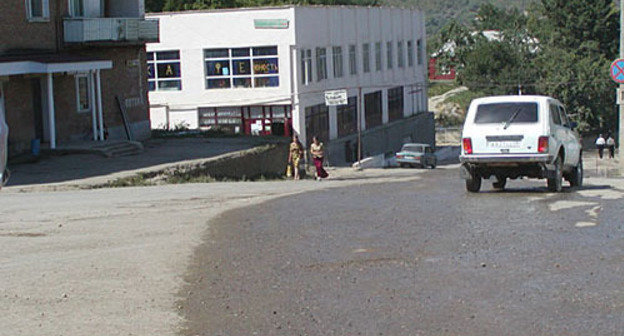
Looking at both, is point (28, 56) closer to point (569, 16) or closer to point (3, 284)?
point (3, 284)

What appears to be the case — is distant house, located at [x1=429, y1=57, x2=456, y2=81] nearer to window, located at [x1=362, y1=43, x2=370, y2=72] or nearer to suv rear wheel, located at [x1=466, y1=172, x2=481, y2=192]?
window, located at [x1=362, y1=43, x2=370, y2=72]

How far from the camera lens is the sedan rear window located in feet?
63.9

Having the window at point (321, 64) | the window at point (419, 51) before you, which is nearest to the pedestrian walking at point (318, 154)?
the window at point (321, 64)

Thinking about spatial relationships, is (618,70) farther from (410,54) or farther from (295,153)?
(410,54)

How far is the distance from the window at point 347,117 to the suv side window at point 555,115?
134 feet

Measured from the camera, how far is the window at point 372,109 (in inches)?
2594

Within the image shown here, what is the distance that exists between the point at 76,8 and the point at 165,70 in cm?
2144

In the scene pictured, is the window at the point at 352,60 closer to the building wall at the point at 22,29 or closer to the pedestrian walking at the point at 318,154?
the building wall at the point at 22,29

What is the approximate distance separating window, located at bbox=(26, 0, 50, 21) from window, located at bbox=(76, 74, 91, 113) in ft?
9.22

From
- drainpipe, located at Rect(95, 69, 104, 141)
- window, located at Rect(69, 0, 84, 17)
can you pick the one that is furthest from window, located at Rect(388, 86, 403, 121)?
drainpipe, located at Rect(95, 69, 104, 141)

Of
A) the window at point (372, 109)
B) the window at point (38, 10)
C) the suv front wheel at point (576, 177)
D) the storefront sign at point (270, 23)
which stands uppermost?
the storefront sign at point (270, 23)

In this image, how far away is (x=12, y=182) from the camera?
81.8 feet

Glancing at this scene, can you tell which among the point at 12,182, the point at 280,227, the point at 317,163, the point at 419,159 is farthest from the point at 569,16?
the point at 280,227

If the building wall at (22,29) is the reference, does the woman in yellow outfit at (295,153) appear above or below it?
below
